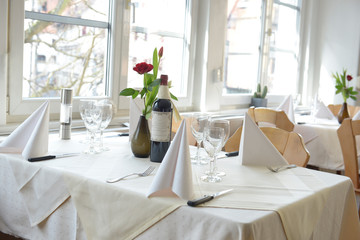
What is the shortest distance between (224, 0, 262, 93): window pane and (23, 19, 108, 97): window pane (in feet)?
4.73

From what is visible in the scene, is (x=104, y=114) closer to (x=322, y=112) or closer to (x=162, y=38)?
(x=162, y=38)

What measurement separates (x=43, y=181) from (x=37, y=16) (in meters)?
1.28

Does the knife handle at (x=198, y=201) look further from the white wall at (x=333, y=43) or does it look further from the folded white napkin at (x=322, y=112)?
the white wall at (x=333, y=43)

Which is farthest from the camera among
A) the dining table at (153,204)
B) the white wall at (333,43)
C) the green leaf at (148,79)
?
the white wall at (333,43)

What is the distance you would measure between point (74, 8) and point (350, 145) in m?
1.82

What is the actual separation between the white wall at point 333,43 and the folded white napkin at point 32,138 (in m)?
3.87

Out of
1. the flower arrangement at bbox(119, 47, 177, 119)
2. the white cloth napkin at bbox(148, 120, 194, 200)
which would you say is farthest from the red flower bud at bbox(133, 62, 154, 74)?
the white cloth napkin at bbox(148, 120, 194, 200)

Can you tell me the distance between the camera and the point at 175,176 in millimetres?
1248

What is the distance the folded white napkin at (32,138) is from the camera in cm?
162

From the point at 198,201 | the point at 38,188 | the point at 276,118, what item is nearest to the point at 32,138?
the point at 38,188

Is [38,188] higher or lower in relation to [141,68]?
lower

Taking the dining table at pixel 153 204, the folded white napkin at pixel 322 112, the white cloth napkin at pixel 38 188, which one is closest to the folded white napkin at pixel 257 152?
the dining table at pixel 153 204

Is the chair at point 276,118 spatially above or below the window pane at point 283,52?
below

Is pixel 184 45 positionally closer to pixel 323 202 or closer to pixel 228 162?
pixel 228 162
